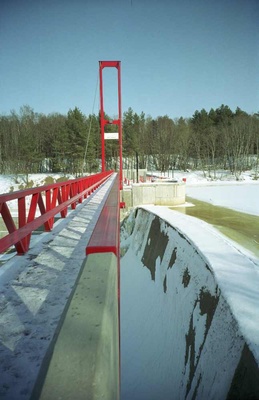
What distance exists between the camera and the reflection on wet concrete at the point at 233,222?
8320 mm

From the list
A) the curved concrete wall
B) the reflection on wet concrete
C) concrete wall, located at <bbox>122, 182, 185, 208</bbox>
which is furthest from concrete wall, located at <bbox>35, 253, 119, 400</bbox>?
concrete wall, located at <bbox>122, 182, 185, 208</bbox>

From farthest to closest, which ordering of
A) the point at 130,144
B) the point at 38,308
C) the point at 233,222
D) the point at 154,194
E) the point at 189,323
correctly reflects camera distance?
the point at 130,144 < the point at 154,194 < the point at 233,222 < the point at 189,323 < the point at 38,308

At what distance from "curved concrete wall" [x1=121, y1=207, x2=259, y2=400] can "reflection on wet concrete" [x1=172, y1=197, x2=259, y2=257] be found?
1267 millimetres

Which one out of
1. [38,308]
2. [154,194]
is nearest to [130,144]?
[154,194]

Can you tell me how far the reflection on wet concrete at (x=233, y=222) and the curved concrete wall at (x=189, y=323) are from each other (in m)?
1.27

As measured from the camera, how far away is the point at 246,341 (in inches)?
112

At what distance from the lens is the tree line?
42188 mm

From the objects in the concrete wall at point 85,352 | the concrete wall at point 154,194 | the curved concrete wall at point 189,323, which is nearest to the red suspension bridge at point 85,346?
the concrete wall at point 85,352

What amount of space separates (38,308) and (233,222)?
10931 millimetres

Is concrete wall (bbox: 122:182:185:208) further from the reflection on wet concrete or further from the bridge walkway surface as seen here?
the bridge walkway surface

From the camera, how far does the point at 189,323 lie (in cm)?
501

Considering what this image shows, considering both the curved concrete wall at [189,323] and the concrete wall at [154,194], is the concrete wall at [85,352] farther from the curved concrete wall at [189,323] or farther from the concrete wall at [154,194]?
A: the concrete wall at [154,194]

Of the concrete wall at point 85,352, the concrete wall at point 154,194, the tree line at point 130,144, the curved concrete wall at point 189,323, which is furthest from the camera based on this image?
the tree line at point 130,144

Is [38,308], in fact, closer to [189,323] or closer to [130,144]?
[189,323]
